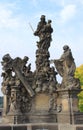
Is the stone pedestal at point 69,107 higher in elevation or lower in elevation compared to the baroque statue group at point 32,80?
lower

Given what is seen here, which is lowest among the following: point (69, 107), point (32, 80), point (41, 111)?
point (41, 111)

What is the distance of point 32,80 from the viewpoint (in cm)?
1786

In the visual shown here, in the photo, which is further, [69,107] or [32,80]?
[32,80]

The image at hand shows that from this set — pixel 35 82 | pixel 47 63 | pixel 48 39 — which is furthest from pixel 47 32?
pixel 35 82

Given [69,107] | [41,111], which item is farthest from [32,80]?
[69,107]

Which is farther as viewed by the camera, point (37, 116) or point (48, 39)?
point (48, 39)

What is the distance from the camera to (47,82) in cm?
1783

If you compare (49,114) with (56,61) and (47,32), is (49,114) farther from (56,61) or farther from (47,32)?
(47,32)

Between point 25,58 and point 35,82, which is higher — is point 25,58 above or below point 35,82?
above

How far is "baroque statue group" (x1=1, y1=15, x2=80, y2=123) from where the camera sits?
17047 millimetres

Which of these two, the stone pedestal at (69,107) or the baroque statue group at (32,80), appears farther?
the baroque statue group at (32,80)

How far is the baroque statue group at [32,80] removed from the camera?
1705cm

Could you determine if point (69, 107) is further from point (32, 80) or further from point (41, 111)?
point (32, 80)

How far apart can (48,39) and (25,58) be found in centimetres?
182
